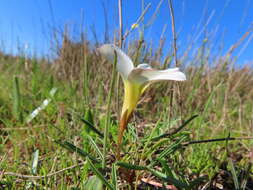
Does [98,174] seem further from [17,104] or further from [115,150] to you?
[17,104]

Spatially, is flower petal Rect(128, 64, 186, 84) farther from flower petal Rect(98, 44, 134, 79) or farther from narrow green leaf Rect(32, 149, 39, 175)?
narrow green leaf Rect(32, 149, 39, 175)

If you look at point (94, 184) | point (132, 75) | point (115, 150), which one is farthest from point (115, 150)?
point (132, 75)

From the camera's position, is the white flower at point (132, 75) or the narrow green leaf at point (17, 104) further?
the narrow green leaf at point (17, 104)

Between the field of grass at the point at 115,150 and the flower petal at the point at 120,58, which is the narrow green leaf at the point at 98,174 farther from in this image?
the flower petal at the point at 120,58

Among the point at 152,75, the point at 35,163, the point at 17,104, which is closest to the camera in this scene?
the point at 152,75

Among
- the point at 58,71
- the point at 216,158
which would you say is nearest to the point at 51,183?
the point at 216,158

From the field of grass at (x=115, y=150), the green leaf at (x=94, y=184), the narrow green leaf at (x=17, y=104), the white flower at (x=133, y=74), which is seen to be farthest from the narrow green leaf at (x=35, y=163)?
the narrow green leaf at (x=17, y=104)

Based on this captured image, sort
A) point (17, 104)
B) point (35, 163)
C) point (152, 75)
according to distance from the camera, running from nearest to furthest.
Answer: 1. point (152, 75)
2. point (35, 163)
3. point (17, 104)

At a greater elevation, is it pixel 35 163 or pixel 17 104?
pixel 17 104
